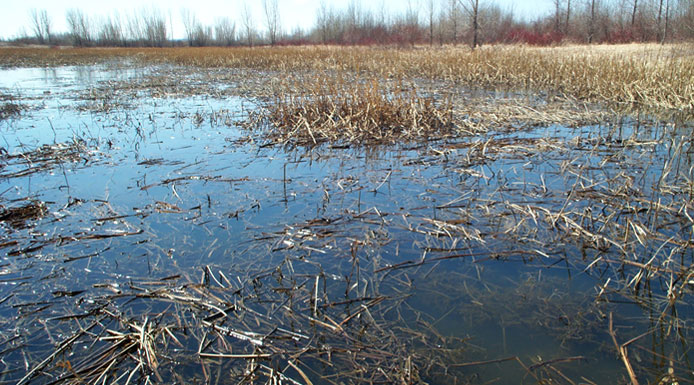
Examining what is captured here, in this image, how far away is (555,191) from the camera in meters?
3.71

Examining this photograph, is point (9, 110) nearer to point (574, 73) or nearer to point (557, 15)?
point (574, 73)

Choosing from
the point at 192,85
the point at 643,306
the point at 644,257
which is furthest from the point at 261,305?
the point at 192,85

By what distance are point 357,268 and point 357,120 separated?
13.4 ft

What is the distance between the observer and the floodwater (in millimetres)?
1832

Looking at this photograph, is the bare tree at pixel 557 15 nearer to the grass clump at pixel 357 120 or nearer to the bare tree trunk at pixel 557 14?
the bare tree trunk at pixel 557 14

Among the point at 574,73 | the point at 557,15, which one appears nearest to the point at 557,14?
the point at 557,15

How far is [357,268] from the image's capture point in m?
2.49

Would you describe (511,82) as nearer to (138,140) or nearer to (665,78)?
(665,78)

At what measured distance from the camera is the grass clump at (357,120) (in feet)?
19.3

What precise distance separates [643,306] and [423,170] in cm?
261

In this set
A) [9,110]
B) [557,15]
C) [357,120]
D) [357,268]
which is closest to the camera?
[357,268]

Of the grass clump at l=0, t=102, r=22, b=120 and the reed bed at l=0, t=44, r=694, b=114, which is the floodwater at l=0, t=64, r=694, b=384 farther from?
the grass clump at l=0, t=102, r=22, b=120

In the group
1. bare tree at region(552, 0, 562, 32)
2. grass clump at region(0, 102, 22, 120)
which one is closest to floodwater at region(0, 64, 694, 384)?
grass clump at region(0, 102, 22, 120)

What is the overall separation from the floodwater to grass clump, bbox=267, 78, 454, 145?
990 millimetres
